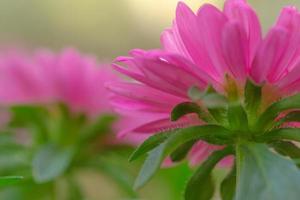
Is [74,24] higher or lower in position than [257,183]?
lower

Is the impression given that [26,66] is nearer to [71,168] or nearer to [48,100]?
[48,100]

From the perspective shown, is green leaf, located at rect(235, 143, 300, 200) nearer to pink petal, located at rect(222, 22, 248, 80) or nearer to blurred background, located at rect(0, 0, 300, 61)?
pink petal, located at rect(222, 22, 248, 80)

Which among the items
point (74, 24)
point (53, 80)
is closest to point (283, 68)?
point (53, 80)

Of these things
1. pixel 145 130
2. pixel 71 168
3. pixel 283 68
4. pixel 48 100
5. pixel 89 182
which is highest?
pixel 283 68

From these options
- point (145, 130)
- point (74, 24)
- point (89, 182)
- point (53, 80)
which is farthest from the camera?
point (74, 24)

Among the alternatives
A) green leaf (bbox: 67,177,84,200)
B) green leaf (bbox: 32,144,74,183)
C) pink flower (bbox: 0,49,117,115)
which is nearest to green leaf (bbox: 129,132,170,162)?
green leaf (bbox: 32,144,74,183)

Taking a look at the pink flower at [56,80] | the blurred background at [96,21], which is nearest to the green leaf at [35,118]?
the pink flower at [56,80]

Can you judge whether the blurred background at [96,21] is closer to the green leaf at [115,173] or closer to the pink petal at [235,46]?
the green leaf at [115,173]
